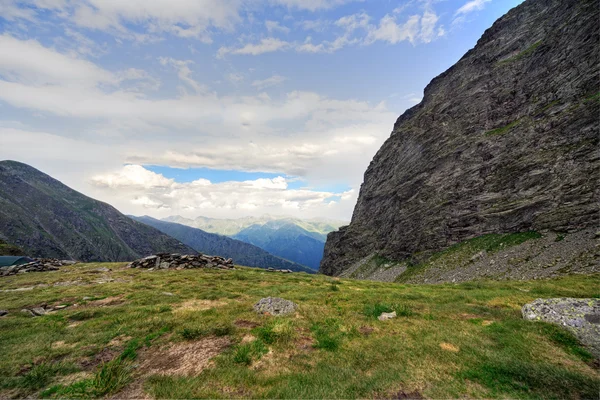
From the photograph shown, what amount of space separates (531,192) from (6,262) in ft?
346

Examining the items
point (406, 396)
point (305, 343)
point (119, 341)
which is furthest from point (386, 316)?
point (119, 341)

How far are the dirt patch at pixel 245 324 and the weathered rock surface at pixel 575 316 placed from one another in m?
15.7

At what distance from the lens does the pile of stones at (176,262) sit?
40.3 meters

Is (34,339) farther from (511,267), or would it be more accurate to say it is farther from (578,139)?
(578,139)

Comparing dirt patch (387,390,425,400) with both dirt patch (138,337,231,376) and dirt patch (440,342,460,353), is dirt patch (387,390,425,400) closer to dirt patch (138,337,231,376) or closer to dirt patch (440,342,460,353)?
dirt patch (440,342,460,353)

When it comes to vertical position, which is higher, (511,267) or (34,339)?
(511,267)

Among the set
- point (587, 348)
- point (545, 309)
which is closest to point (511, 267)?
point (545, 309)

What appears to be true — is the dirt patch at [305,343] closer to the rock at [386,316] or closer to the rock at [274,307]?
the rock at [274,307]

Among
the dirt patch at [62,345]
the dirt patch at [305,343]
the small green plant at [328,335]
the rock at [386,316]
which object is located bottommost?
the dirt patch at [62,345]

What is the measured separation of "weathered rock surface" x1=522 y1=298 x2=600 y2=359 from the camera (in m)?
11.3

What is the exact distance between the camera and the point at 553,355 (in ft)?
33.8

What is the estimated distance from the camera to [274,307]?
1681 cm

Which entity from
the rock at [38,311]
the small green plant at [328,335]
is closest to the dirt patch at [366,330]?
the small green plant at [328,335]

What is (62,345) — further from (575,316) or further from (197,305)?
(575,316)
